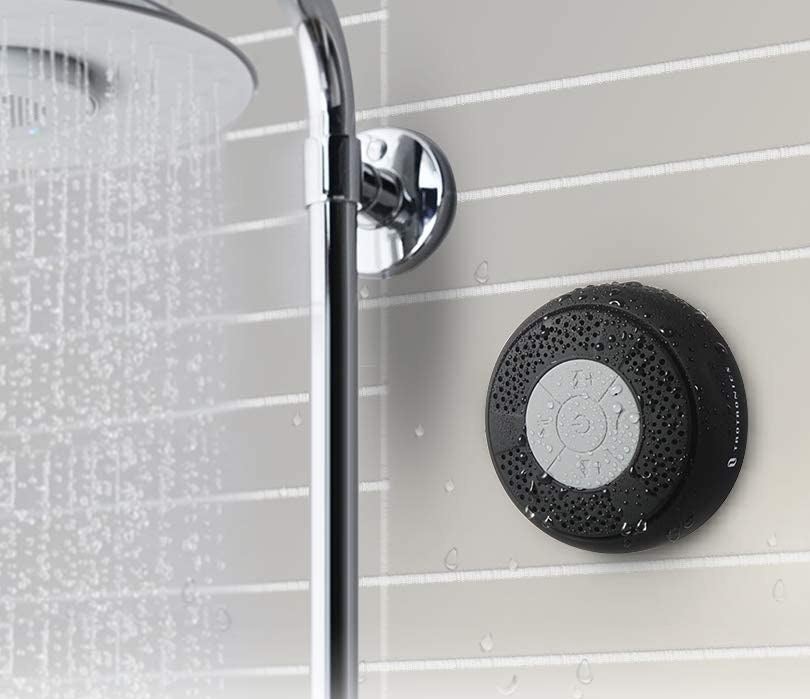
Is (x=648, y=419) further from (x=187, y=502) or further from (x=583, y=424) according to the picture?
(x=187, y=502)

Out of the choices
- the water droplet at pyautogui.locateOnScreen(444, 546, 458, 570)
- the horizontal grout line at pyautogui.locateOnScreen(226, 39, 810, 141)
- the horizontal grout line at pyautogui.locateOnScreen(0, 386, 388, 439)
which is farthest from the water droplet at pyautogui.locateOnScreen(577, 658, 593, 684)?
the horizontal grout line at pyautogui.locateOnScreen(226, 39, 810, 141)

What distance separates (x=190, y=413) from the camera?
49.9 inches

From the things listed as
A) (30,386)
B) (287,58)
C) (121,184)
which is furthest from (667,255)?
(30,386)

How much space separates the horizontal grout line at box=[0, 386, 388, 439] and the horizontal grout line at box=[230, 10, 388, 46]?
0.33 m

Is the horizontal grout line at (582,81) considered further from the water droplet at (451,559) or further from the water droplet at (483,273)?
the water droplet at (451,559)

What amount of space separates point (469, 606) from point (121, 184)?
1.68ft

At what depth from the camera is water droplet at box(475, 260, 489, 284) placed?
115 cm

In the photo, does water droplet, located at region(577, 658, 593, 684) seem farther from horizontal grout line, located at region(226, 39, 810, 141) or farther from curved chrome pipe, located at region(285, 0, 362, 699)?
horizontal grout line, located at region(226, 39, 810, 141)

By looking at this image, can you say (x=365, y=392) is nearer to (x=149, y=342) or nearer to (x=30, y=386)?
(x=149, y=342)

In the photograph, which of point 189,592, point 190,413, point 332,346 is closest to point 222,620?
point 189,592

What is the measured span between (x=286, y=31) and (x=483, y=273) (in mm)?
316

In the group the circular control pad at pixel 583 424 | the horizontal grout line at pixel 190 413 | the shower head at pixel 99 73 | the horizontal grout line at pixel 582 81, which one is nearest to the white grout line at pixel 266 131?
the horizontal grout line at pixel 582 81

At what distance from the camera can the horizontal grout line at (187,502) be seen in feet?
3.96

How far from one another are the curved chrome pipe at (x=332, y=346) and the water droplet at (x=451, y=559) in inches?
5.7
